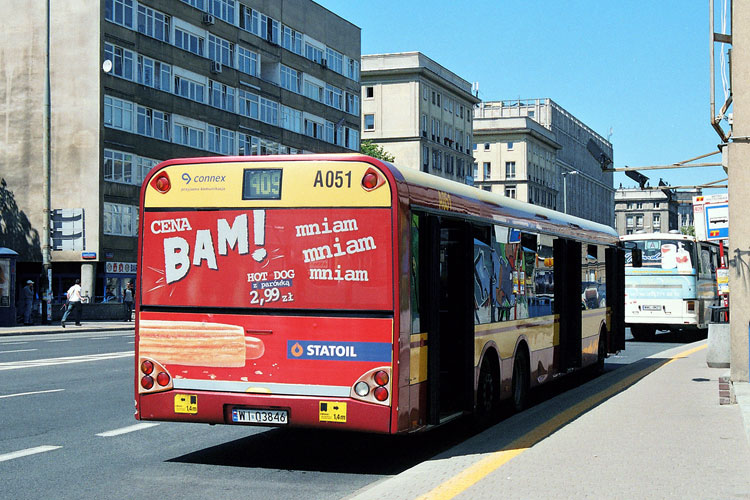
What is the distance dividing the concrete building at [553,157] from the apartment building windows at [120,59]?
204ft

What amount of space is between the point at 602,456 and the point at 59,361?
13.8 metres

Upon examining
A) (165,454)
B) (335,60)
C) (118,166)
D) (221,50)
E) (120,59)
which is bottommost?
(165,454)

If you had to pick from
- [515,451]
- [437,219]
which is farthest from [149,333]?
[515,451]

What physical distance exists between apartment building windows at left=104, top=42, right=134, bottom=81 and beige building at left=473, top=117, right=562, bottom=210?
73.5 metres

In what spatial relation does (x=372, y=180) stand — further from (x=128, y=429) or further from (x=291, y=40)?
(x=291, y=40)

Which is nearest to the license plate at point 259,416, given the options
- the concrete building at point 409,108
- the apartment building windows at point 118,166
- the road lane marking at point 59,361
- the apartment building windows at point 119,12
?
the road lane marking at point 59,361

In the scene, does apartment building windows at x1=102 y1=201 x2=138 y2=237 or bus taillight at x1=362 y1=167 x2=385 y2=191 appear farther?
apartment building windows at x1=102 y1=201 x2=138 y2=237

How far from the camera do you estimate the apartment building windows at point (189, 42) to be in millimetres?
56219

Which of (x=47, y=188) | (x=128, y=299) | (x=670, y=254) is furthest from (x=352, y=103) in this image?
(x=670, y=254)

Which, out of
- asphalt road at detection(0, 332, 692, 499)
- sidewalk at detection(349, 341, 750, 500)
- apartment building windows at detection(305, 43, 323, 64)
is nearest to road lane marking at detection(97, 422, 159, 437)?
asphalt road at detection(0, 332, 692, 499)

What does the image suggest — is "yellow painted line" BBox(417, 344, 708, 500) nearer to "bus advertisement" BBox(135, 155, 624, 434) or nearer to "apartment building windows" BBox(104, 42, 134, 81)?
"bus advertisement" BBox(135, 155, 624, 434)

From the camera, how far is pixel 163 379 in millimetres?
9211

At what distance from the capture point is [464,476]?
7750mm

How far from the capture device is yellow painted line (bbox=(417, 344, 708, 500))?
720 centimetres
